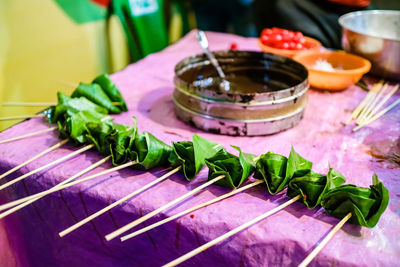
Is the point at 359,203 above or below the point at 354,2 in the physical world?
below

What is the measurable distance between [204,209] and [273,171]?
30cm

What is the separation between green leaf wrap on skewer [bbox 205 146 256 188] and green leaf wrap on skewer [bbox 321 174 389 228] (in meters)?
0.30

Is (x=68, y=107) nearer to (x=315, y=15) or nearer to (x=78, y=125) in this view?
(x=78, y=125)

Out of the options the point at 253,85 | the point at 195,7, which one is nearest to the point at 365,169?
the point at 253,85

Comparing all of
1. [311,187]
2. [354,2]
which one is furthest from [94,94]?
[354,2]

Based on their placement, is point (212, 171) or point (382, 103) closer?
point (212, 171)

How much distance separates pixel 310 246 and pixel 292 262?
90 millimetres

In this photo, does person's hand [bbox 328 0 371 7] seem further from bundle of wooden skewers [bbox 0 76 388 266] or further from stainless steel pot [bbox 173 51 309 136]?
bundle of wooden skewers [bbox 0 76 388 266]

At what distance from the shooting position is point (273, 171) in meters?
1.39

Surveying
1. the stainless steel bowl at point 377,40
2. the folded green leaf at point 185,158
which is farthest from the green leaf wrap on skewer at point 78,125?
the stainless steel bowl at point 377,40

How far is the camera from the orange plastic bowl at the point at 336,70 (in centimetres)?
230

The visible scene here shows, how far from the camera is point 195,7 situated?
5.00 m

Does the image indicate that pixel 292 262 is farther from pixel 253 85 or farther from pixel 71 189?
pixel 253 85

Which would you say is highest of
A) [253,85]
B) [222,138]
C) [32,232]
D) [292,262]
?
[253,85]
